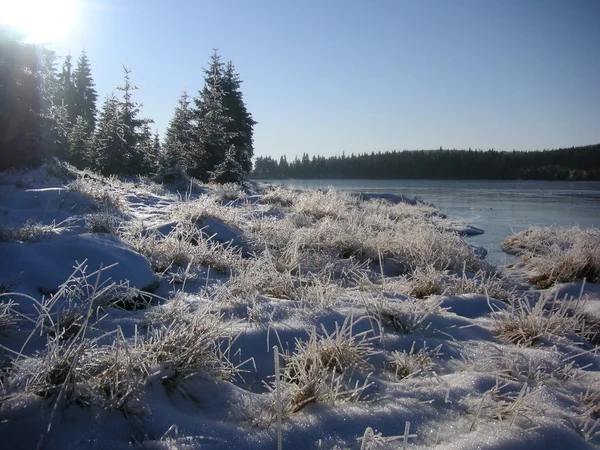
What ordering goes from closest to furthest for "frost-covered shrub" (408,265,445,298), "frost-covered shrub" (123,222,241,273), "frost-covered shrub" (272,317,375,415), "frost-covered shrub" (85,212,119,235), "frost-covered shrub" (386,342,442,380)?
"frost-covered shrub" (272,317,375,415) < "frost-covered shrub" (386,342,442,380) < "frost-covered shrub" (408,265,445,298) < "frost-covered shrub" (123,222,241,273) < "frost-covered shrub" (85,212,119,235)

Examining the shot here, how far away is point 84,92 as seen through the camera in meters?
37.6

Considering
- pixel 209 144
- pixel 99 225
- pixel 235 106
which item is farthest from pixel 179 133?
pixel 99 225

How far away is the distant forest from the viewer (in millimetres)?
54812

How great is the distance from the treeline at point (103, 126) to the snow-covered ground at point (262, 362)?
373 inches

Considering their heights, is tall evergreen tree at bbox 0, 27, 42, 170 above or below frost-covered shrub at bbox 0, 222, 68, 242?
above

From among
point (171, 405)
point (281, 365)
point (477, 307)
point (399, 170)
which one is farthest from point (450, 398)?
point (399, 170)

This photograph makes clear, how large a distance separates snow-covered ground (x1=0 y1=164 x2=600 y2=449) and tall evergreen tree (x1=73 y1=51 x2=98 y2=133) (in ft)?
130

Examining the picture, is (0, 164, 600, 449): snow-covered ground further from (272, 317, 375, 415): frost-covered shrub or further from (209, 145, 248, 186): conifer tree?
(209, 145, 248, 186): conifer tree

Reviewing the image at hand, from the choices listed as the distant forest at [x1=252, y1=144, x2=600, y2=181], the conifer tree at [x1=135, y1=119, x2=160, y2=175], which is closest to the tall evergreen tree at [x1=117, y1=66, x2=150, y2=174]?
the conifer tree at [x1=135, y1=119, x2=160, y2=175]

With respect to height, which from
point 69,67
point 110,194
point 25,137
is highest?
point 69,67

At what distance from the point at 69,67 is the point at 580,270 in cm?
5106

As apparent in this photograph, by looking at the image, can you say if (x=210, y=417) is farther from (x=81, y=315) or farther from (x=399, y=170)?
(x=399, y=170)

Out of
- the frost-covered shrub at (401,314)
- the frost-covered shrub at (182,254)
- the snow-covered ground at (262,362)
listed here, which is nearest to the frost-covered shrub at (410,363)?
the snow-covered ground at (262,362)

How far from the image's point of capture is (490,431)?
162 centimetres
